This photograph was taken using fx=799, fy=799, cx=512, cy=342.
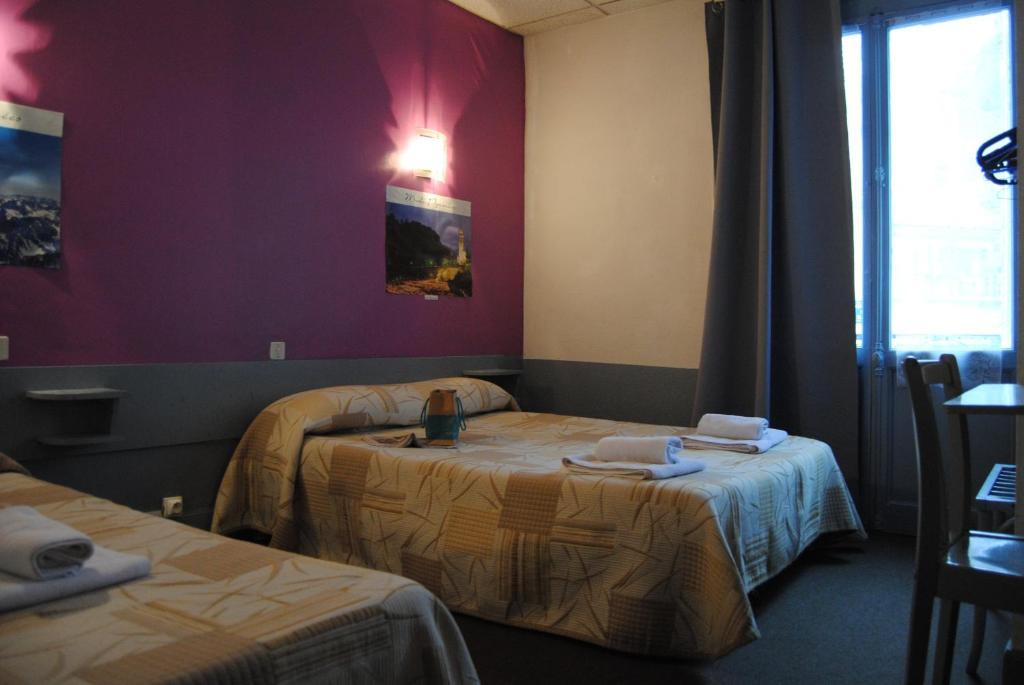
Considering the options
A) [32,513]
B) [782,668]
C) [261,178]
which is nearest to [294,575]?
[32,513]

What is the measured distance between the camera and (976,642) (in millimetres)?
2293

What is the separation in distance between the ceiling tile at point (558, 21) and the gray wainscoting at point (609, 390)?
2100 millimetres

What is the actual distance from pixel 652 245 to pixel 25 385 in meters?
3.23

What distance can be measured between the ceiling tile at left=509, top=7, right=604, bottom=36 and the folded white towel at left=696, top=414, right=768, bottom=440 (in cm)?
268

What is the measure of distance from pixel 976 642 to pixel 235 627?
207 centimetres

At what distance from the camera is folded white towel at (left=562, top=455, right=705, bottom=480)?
257 cm

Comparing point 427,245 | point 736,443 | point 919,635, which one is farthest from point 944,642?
point 427,245

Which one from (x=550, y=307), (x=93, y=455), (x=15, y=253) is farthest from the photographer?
(x=550, y=307)

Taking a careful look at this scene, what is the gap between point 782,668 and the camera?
93.2 inches

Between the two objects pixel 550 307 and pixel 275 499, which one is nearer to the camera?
pixel 275 499

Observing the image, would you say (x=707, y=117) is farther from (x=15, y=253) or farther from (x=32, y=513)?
(x=32, y=513)

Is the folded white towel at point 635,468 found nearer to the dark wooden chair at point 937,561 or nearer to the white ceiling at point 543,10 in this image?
the dark wooden chair at point 937,561

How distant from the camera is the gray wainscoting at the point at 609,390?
459cm

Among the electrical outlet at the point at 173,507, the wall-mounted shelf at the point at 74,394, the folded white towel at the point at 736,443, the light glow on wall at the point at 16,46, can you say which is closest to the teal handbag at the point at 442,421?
the folded white towel at the point at 736,443
